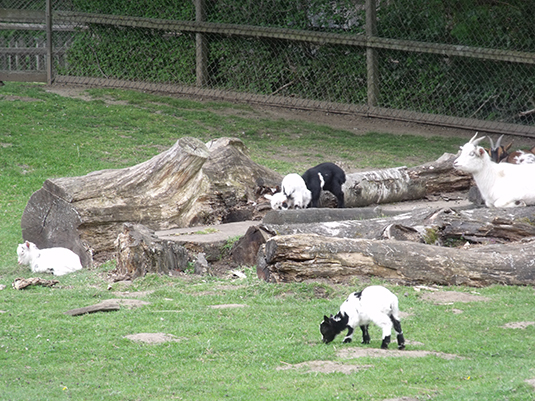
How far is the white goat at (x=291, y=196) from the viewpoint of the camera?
35.9 feet

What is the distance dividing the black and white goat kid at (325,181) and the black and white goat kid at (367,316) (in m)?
5.53

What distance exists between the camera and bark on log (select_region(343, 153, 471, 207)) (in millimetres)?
12172

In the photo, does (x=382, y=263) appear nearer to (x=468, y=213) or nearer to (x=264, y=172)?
(x=468, y=213)

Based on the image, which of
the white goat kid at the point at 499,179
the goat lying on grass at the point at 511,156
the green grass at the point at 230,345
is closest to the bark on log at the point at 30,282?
the green grass at the point at 230,345

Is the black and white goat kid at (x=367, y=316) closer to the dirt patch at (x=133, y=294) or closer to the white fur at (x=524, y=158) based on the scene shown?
the dirt patch at (x=133, y=294)

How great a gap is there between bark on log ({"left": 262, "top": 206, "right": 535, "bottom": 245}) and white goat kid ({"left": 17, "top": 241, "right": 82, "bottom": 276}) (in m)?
2.69

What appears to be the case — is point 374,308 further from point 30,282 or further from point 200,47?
point 200,47

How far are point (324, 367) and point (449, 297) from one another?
100 inches

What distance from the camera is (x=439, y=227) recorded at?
29.9 ft

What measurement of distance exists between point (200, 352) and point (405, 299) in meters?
2.45

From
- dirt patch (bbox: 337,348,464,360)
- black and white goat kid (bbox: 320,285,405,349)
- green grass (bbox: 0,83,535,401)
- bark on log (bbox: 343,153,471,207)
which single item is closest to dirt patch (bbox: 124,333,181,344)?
green grass (bbox: 0,83,535,401)

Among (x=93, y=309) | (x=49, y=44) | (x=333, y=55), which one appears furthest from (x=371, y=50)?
(x=93, y=309)

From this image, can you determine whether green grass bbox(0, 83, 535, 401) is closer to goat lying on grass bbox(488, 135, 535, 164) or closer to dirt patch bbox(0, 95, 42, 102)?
goat lying on grass bbox(488, 135, 535, 164)

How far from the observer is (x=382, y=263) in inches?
315
